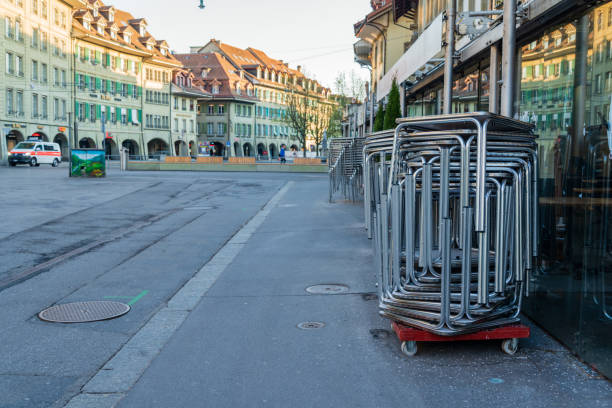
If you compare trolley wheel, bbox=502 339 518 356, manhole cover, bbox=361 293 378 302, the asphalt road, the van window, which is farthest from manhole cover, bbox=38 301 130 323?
the van window

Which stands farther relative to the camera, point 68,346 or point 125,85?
point 125,85

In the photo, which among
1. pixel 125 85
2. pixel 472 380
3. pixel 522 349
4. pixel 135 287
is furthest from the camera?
pixel 125 85

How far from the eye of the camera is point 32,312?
6.56 meters

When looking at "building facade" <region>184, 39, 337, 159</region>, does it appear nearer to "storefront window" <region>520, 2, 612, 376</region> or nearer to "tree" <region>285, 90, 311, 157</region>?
"tree" <region>285, 90, 311, 157</region>

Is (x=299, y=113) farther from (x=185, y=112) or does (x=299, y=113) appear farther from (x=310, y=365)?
(x=310, y=365)

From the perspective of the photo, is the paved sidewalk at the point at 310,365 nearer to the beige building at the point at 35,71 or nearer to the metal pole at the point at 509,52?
the metal pole at the point at 509,52

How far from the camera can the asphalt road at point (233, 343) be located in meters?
4.17

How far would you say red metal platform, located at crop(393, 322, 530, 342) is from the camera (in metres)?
4.80

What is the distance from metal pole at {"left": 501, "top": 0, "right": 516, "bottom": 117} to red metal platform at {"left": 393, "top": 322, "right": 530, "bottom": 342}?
261 cm

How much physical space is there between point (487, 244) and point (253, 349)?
1.85 meters

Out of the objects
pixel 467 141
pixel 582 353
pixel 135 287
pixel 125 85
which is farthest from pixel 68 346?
pixel 125 85

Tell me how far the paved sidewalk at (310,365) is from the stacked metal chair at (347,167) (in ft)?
38.0

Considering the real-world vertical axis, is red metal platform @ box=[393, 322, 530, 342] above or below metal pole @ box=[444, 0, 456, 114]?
below

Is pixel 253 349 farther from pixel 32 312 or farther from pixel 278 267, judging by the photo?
pixel 278 267
